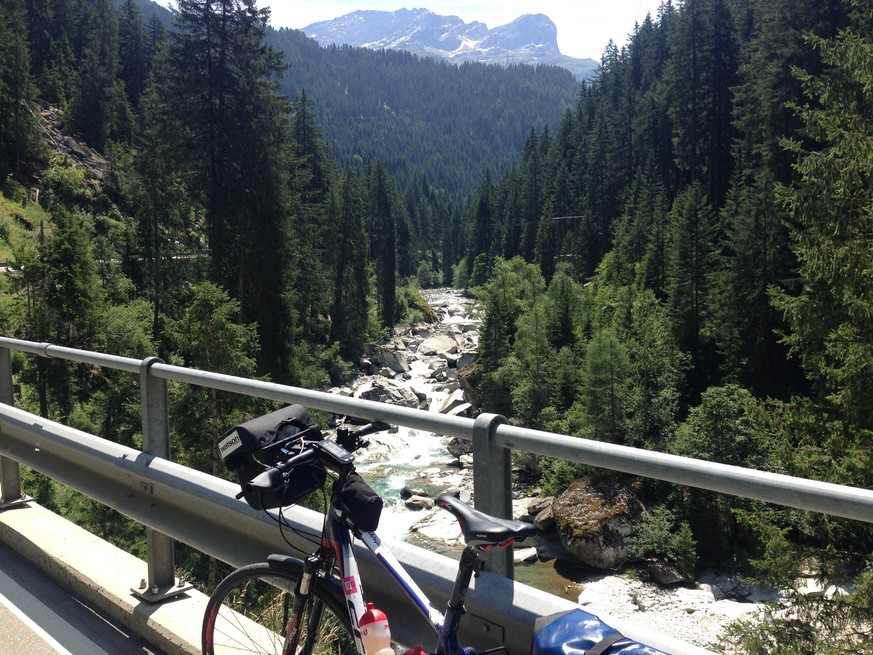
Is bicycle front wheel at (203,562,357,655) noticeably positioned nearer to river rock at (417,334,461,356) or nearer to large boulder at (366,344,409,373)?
large boulder at (366,344,409,373)

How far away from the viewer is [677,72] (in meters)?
63.9

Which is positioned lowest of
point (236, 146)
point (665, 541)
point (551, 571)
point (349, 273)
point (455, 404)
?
point (455, 404)

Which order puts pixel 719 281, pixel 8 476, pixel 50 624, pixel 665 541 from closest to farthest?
1. pixel 50 624
2. pixel 8 476
3. pixel 665 541
4. pixel 719 281

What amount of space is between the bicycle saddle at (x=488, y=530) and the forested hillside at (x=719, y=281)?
784 cm

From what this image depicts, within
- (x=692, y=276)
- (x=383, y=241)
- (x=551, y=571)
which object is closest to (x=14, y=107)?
(x=383, y=241)

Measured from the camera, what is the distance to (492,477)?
2.78 m

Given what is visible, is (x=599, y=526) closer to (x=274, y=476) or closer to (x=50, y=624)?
(x=50, y=624)

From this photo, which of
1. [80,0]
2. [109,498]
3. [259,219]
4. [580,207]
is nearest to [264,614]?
[109,498]

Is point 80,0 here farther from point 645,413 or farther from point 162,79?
point 645,413

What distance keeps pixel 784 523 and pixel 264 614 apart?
13.4 meters

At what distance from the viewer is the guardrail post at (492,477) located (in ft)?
9.04

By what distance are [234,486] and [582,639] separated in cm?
224

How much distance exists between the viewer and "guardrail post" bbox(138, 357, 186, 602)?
437 cm

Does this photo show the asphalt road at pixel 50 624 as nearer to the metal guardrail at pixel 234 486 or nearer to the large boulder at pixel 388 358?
the metal guardrail at pixel 234 486
